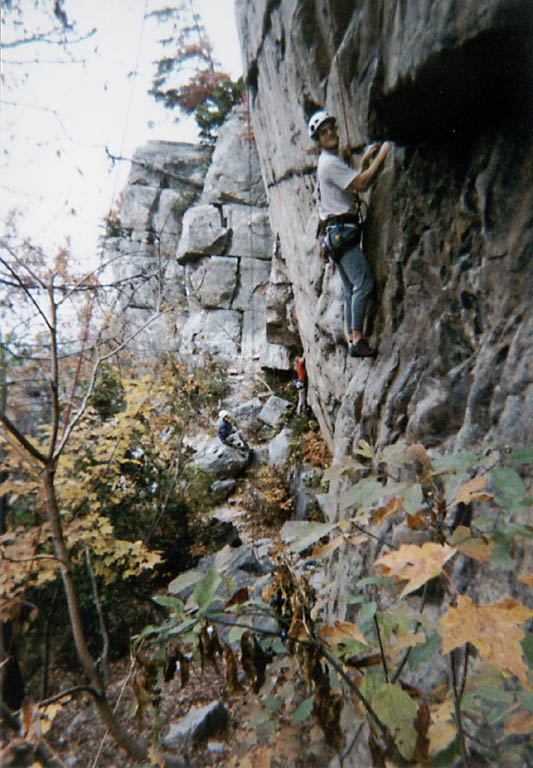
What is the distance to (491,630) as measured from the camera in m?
0.59

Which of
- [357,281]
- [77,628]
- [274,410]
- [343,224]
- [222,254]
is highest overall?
[222,254]

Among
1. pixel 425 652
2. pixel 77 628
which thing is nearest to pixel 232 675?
pixel 425 652

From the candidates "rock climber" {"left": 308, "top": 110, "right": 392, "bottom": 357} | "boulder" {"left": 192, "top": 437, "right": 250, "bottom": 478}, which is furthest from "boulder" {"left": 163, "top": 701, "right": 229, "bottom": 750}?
"boulder" {"left": 192, "top": 437, "right": 250, "bottom": 478}

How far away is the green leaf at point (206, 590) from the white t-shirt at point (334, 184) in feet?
9.06

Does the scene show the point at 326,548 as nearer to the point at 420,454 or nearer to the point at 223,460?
the point at 420,454

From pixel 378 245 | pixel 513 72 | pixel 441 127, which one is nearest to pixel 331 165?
pixel 378 245

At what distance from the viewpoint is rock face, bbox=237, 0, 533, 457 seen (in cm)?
153

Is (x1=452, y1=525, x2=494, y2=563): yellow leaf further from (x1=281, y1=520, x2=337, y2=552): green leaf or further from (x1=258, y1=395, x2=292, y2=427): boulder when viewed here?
(x1=258, y1=395, x2=292, y2=427): boulder

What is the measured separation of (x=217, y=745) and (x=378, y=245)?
4.11 m

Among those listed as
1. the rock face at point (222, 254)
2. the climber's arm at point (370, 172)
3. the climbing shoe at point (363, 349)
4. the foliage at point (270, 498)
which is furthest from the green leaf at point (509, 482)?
the rock face at point (222, 254)

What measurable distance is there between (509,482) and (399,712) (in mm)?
525

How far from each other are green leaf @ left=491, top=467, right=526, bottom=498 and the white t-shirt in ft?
8.29

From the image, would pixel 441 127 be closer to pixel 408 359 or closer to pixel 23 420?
pixel 408 359

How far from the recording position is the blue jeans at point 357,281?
282 cm
